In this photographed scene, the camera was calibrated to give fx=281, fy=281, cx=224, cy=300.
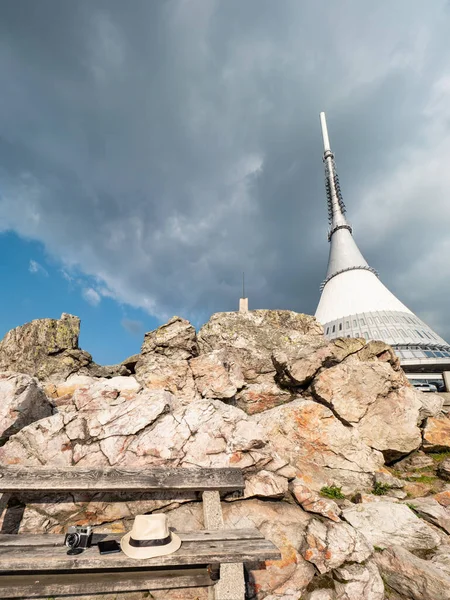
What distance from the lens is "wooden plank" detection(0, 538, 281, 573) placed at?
12.3ft

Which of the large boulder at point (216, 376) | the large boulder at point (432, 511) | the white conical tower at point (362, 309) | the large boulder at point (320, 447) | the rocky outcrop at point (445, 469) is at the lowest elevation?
the large boulder at point (432, 511)

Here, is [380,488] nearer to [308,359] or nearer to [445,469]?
[445,469]

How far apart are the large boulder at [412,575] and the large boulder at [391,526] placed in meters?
0.34

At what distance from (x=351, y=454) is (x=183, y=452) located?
18.7 ft

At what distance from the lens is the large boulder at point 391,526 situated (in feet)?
19.3

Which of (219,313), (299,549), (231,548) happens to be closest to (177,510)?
(231,548)

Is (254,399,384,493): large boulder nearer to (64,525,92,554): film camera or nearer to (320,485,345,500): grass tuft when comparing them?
(320,485,345,500): grass tuft

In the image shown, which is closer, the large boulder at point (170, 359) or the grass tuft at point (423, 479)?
the grass tuft at point (423, 479)

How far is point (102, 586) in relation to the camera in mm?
3852

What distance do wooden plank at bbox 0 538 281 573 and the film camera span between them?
0.28 feet

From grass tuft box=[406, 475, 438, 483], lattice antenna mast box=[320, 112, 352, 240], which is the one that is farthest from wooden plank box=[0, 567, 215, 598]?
lattice antenna mast box=[320, 112, 352, 240]

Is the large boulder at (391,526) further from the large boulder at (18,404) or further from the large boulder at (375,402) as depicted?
the large boulder at (18,404)

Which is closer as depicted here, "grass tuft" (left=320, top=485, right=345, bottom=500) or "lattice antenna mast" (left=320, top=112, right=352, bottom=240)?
"grass tuft" (left=320, top=485, right=345, bottom=500)

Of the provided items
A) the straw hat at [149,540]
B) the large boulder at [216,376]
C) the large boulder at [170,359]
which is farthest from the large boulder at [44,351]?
the straw hat at [149,540]
